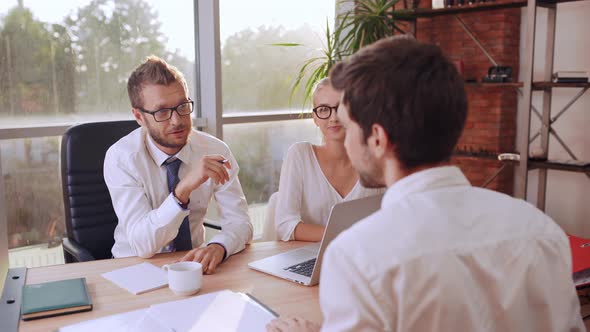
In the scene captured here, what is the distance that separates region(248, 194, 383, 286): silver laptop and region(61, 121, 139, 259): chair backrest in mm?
816

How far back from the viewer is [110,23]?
335cm

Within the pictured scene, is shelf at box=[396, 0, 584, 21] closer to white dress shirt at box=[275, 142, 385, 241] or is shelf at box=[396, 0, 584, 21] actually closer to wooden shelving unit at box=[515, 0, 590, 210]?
wooden shelving unit at box=[515, 0, 590, 210]

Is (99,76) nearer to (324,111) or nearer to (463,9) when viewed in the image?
(324,111)

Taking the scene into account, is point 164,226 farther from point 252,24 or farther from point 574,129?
point 574,129

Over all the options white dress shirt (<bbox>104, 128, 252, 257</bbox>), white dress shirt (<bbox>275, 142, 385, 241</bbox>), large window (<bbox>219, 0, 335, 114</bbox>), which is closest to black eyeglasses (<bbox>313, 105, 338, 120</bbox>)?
white dress shirt (<bbox>275, 142, 385, 241</bbox>)

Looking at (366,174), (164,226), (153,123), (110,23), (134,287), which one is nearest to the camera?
(366,174)

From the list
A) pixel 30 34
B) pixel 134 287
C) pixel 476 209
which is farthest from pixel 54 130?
pixel 476 209

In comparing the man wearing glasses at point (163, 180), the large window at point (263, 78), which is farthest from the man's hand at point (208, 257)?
the large window at point (263, 78)

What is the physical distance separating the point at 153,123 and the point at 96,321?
89 centimetres

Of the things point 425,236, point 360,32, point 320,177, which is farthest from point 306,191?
point 360,32

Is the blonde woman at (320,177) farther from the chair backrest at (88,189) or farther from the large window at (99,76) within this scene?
the large window at (99,76)

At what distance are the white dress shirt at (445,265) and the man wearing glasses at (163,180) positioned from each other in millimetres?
975

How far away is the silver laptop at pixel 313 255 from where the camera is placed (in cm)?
149

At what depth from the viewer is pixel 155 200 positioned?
206 cm
